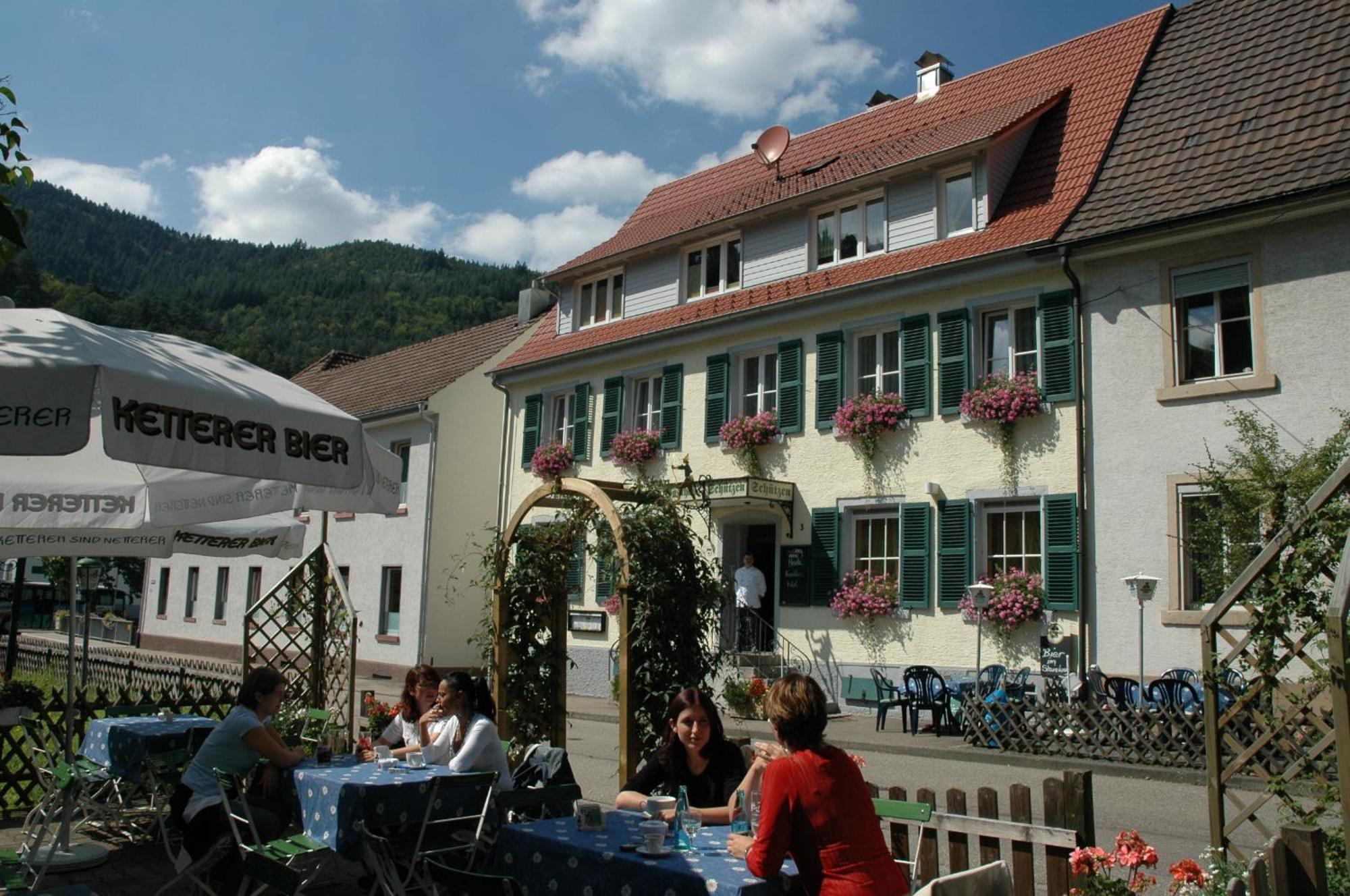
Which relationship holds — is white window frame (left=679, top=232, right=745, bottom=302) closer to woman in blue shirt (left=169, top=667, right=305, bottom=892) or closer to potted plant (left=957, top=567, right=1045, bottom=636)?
potted plant (left=957, top=567, right=1045, bottom=636)

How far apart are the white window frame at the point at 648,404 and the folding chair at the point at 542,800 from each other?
1552cm

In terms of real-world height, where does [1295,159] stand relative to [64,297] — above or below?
below

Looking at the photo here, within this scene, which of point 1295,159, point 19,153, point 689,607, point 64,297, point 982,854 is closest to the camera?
point 19,153

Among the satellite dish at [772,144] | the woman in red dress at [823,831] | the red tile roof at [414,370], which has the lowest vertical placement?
the woman in red dress at [823,831]

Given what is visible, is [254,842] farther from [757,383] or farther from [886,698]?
[757,383]

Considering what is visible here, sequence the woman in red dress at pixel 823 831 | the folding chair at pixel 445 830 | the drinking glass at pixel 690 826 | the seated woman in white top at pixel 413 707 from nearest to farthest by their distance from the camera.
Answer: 1. the woman in red dress at pixel 823 831
2. the drinking glass at pixel 690 826
3. the folding chair at pixel 445 830
4. the seated woman in white top at pixel 413 707

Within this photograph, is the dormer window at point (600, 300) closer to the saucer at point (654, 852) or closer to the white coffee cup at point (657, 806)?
the white coffee cup at point (657, 806)

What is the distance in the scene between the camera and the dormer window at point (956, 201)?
1798 centimetres

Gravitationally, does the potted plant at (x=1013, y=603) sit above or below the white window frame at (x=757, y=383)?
below

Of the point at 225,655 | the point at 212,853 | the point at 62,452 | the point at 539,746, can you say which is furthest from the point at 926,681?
the point at 225,655

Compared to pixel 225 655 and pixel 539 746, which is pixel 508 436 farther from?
pixel 539 746

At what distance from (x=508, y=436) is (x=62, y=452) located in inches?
834

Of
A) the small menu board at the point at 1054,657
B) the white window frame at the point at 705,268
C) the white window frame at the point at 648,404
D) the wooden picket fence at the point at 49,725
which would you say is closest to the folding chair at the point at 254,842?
the wooden picket fence at the point at 49,725

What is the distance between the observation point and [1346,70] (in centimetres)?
1501
